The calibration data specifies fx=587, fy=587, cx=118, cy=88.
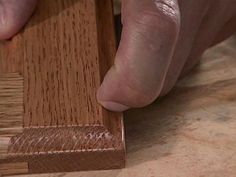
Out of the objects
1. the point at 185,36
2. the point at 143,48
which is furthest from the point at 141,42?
the point at 185,36

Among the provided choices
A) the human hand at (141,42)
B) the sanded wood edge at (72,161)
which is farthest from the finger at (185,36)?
the sanded wood edge at (72,161)

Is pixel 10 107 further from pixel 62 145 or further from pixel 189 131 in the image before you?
pixel 189 131

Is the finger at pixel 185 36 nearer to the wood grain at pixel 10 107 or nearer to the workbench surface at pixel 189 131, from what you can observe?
the workbench surface at pixel 189 131

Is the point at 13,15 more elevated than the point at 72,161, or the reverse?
the point at 13,15

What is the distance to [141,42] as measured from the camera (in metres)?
0.55

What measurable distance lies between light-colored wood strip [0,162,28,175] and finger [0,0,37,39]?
5.5 inches

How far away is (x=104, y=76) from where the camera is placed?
0.60 m

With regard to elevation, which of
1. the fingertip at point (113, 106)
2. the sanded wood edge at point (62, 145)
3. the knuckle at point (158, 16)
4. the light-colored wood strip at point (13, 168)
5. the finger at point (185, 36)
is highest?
the knuckle at point (158, 16)

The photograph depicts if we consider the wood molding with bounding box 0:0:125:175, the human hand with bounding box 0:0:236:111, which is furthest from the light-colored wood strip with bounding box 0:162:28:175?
the human hand with bounding box 0:0:236:111

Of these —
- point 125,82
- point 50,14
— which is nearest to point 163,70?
point 125,82

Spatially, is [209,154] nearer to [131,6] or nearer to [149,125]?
[149,125]

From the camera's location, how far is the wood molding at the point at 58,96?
574 millimetres

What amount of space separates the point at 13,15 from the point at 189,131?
23 centimetres

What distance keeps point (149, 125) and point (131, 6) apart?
0.15 m
